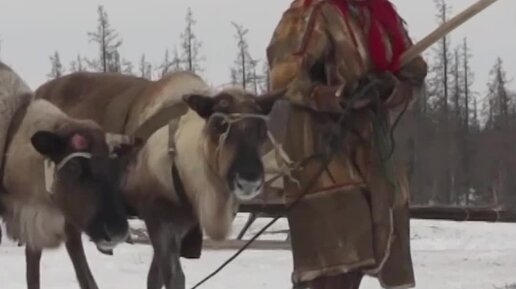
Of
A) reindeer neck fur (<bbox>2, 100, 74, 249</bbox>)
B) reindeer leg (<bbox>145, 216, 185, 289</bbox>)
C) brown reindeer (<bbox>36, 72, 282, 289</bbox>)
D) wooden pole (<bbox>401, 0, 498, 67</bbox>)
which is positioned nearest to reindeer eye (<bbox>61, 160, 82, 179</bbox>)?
reindeer neck fur (<bbox>2, 100, 74, 249</bbox>)

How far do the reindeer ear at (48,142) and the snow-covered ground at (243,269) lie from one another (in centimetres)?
353

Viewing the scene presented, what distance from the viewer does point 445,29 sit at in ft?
17.6

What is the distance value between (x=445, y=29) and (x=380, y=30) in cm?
38

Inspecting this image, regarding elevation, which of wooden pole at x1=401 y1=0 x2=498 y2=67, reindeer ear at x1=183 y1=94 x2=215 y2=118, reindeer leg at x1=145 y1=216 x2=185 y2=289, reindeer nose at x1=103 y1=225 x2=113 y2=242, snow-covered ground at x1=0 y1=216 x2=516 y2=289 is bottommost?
snow-covered ground at x1=0 y1=216 x2=516 y2=289

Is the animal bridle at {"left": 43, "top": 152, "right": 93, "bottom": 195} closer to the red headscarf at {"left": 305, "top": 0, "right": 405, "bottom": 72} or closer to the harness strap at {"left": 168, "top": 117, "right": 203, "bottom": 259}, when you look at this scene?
the harness strap at {"left": 168, "top": 117, "right": 203, "bottom": 259}

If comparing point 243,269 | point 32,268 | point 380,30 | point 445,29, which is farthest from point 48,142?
point 243,269

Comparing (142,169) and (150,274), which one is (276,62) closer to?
(142,169)

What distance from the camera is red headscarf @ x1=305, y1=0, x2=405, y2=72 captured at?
559 cm

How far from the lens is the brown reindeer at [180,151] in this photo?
7148 mm

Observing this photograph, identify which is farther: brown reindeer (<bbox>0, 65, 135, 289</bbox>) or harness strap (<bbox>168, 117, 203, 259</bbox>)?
harness strap (<bbox>168, 117, 203, 259</bbox>)

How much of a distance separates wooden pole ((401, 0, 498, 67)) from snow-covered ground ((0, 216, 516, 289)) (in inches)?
216

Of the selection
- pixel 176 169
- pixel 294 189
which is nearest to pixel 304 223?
pixel 294 189

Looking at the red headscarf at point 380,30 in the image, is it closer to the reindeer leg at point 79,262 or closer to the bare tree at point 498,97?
the reindeer leg at point 79,262

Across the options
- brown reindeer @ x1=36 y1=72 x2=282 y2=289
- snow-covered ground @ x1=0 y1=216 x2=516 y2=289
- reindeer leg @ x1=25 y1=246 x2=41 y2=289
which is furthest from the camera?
snow-covered ground @ x1=0 y1=216 x2=516 y2=289
